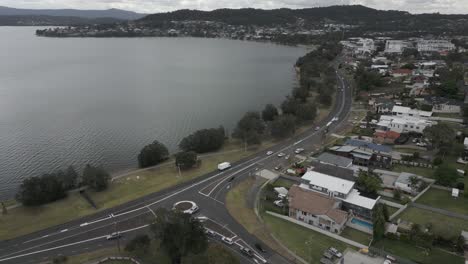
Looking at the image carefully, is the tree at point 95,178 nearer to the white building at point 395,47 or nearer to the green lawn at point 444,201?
the green lawn at point 444,201

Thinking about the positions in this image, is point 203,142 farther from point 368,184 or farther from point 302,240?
point 302,240

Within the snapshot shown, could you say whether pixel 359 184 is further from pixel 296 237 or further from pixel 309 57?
pixel 309 57

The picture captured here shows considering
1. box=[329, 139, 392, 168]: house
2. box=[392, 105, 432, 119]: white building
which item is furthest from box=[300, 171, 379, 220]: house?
box=[392, 105, 432, 119]: white building

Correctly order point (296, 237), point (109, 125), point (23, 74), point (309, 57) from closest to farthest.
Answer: point (296, 237) → point (109, 125) → point (23, 74) → point (309, 57)

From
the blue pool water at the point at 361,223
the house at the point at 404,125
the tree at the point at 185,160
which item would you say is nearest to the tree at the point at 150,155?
the tree at the point at 185,160

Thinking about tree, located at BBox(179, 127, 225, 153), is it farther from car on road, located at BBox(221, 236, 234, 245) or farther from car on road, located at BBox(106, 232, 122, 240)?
car on road, located at BBox(221, 236, 234, 245)

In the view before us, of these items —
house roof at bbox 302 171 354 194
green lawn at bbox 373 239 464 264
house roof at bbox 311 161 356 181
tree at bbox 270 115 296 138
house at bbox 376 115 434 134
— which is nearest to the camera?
green lawn at bbox 373 239 464 264

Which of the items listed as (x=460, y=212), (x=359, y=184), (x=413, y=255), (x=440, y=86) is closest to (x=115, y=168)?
(x=359, y=184)
